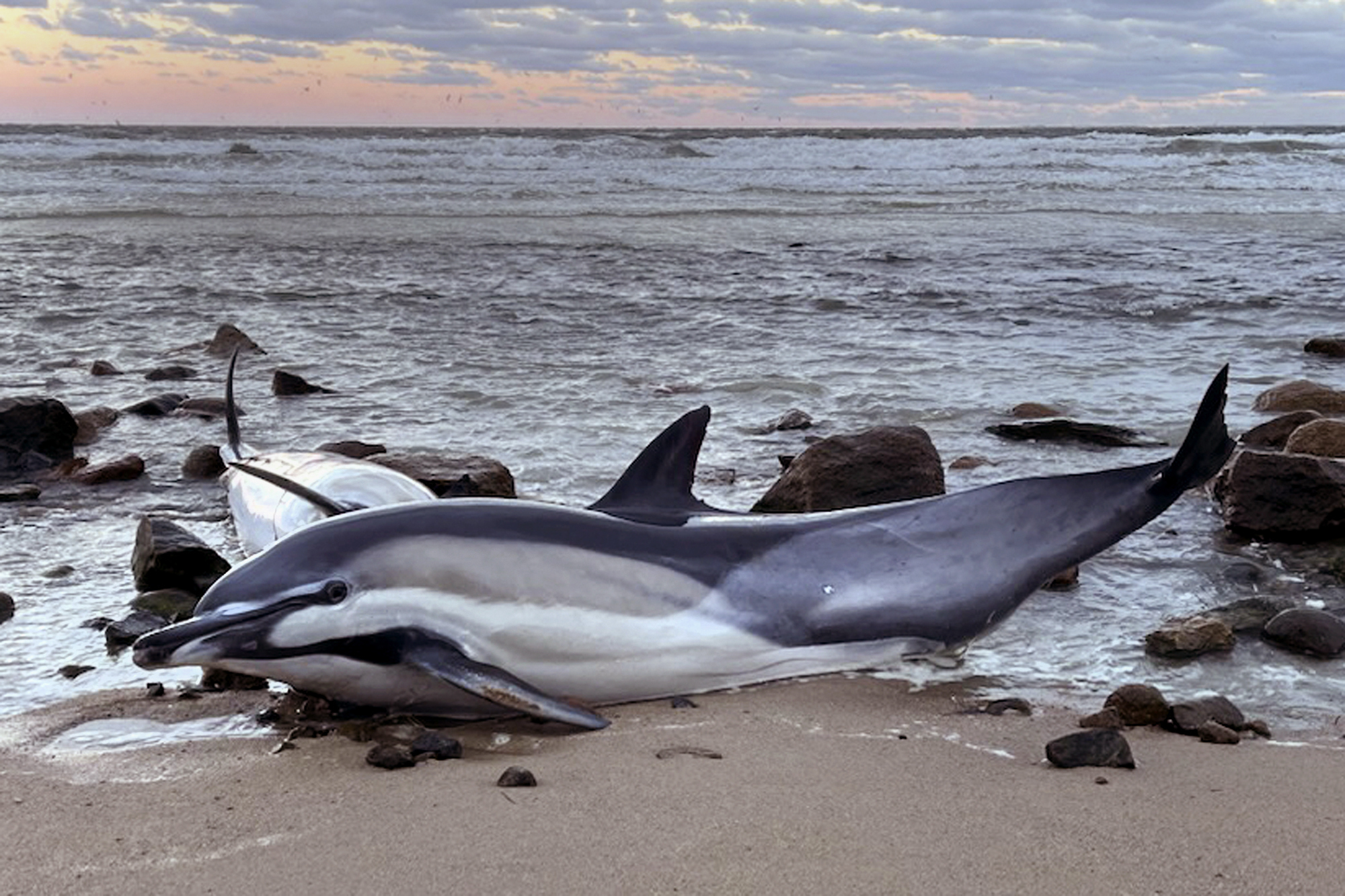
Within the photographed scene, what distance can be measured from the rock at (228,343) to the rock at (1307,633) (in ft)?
26.8

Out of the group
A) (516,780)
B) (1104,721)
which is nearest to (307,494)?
(516,780)

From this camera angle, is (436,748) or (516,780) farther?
(436,748)

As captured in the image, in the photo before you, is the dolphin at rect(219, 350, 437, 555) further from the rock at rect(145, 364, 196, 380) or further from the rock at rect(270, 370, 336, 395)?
the rock at rect(145, 364, 196, 380)

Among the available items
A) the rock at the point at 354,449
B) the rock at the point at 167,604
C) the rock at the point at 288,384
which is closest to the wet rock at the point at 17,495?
the rock at the point at 354,449

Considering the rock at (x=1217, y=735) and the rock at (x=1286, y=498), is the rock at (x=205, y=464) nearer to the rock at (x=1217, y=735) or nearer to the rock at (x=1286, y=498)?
the rock at (x=1286, y=498)

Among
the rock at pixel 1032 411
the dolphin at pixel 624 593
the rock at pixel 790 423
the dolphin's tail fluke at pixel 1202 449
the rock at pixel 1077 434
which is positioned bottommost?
the rock at pixel 790 423

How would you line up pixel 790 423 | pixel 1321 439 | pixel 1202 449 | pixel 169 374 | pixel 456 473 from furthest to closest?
pixel 169 374, pixel 790 423, pixel 1321 439, pixel 456 473, pixel 1202 449

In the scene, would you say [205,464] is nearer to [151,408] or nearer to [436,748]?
[151,408]

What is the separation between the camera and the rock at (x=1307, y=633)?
15.6 ft

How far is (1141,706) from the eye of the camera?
4.05 meters

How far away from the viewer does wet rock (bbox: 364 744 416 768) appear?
3.67 metres

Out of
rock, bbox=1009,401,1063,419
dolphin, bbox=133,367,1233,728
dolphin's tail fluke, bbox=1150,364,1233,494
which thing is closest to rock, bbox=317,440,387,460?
dolphin, bbox=133,367,1233,728

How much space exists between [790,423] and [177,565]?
12.7 ft

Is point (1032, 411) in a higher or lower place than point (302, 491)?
lower
